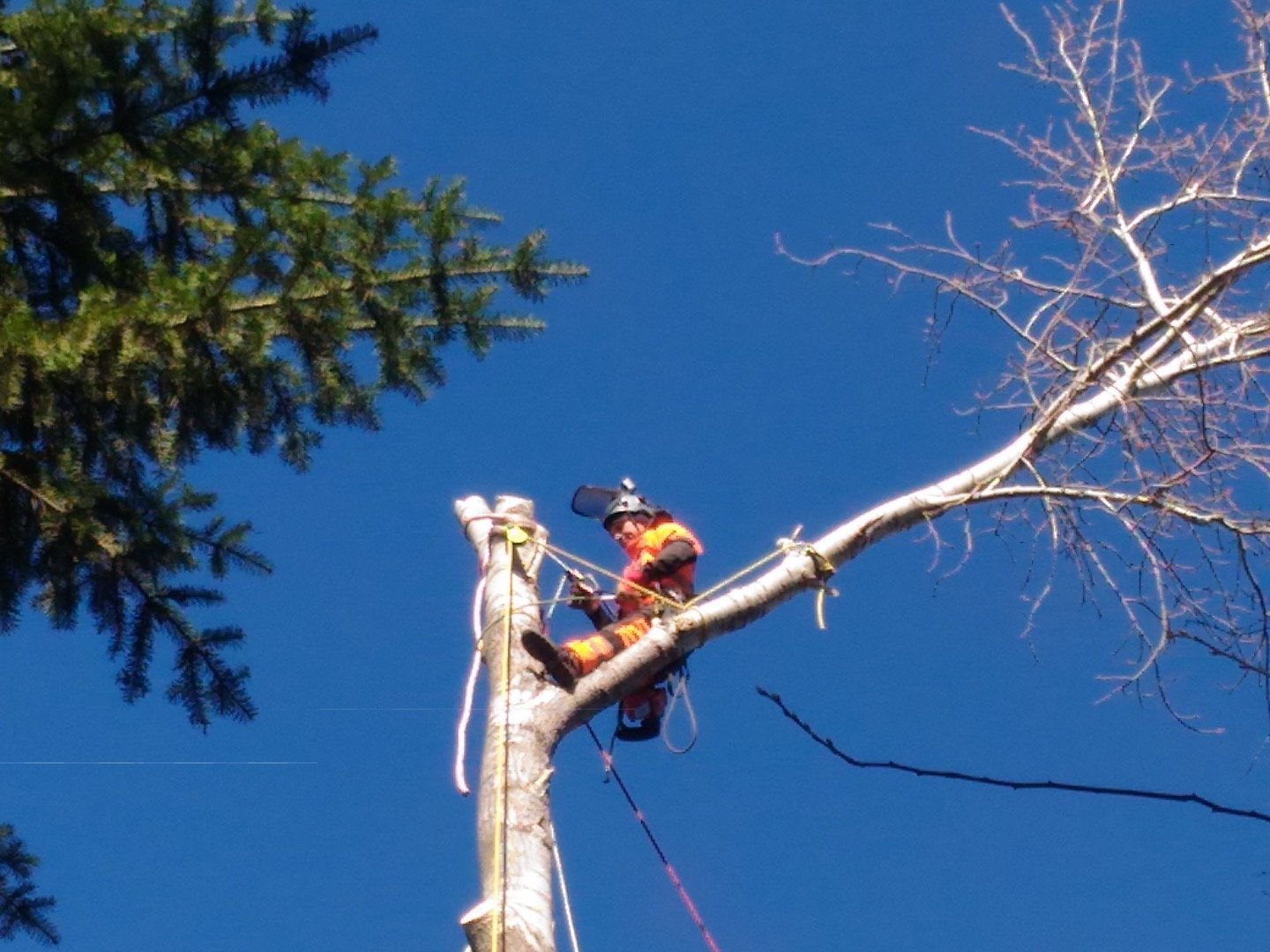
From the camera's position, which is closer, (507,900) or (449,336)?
(507,900)

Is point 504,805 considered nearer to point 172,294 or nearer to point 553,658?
point 553,658

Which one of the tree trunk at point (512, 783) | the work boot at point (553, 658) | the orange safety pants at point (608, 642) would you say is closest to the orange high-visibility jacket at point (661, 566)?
the orange safety pants at point (608, 642)

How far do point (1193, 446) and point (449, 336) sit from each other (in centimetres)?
313

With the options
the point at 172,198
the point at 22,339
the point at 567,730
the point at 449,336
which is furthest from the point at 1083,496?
the point at 172,198

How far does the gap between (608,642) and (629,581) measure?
0.71 m

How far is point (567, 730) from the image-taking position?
4.18 metres

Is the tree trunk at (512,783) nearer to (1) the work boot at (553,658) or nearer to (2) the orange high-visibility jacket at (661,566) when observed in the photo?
(1) the work boot at (553,658)

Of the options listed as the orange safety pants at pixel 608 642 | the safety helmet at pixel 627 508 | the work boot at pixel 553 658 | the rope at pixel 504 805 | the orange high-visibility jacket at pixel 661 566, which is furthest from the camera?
the safety helmet at pixel 627 508

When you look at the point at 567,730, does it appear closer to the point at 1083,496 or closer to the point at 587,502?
the point at 1083,496

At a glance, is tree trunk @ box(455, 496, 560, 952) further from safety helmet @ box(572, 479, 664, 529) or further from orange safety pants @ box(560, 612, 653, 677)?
safety helmet @ box(572, 479, 664, 529)

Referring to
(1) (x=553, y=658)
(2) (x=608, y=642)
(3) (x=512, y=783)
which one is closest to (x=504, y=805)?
(3) (x=512, y=783)

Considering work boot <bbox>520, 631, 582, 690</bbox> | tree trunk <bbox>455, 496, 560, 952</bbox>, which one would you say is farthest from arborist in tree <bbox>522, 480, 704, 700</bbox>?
tree trunk <bbox>455, 496, 560, 952</bbox>

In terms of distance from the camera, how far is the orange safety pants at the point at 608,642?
443 centimetres

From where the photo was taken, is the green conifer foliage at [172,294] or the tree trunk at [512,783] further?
the green conifer foliage at [172,294]
